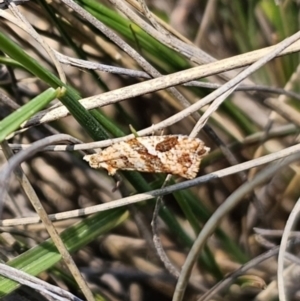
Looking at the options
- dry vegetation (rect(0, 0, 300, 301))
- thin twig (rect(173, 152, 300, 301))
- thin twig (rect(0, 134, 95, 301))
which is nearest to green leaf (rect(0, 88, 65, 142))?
thin twig (rect(0, 134, 95, 301))

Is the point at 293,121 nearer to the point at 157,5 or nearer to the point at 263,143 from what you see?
the point at 263,143

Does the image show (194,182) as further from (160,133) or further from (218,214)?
(160,133)

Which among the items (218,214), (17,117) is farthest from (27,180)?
(218,214)

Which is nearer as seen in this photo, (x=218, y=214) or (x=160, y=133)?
(x=218, y=214)

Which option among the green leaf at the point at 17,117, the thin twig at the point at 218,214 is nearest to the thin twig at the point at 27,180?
the green leaf at the point at 17,117

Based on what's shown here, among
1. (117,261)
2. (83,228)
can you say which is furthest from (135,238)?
(83,228)

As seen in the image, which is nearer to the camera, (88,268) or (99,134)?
(99,134)

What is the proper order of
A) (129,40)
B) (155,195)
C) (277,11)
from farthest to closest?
(277,11) < (129,40) < (155,195)

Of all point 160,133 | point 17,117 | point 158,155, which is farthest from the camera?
point 160,133
